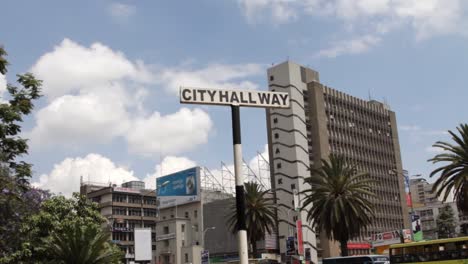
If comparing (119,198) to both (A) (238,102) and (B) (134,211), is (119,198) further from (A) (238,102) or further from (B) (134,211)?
(A) (238,102)

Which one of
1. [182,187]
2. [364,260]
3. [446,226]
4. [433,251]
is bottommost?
[364,260]

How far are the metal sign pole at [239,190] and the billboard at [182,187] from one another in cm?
10067

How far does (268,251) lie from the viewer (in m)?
106

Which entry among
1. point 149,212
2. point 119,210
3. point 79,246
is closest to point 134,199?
point 119,210

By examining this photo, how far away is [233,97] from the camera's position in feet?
44.5

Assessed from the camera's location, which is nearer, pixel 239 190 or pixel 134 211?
pixel 239 190

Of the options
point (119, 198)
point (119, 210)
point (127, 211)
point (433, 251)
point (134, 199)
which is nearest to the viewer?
point (433, 251)

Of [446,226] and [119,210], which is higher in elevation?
[119,210]

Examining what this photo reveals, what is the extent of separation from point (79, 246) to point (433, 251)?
2802cm

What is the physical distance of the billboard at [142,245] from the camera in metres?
57.1

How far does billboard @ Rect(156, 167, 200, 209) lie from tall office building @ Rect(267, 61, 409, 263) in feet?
54.1

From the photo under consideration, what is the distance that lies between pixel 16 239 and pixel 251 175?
8975cm

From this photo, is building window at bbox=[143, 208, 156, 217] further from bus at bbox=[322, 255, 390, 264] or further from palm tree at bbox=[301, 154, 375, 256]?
palm tree at bbox=[301, 154, 375, 256]

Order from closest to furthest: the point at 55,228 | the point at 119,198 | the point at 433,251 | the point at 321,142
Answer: the point at 55,228 → the point at 433,251 → the point at 321,142 → the point at 119,198
